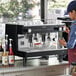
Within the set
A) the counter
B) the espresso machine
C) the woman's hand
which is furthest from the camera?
the woman's hand

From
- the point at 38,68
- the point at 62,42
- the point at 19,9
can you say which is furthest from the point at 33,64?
the point at 19,9

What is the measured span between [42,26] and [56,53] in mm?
364

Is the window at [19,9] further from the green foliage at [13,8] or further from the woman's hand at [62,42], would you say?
the woman's hand at [62,42]

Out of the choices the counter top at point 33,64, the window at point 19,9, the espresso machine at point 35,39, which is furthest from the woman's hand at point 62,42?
the window at point 19,9

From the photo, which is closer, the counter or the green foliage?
the counter

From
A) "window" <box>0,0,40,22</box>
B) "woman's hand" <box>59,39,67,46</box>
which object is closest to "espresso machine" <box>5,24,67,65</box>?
"woman's hand" <box>59,39,67,46</box>

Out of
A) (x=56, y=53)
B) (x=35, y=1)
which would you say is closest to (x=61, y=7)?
(x=35, y=1)

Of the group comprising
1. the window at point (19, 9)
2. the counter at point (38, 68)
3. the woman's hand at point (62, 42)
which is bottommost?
the counter at point (38, 68)

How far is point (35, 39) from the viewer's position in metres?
2.74

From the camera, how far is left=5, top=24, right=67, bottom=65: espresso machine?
256 cm

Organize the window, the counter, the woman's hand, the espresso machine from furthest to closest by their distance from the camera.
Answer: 1. the window
2. the woman's hand
3. the espresso machine
4. the counter

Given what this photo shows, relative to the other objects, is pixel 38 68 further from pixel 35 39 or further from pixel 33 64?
pixel 35 39

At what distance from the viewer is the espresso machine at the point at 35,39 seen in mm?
2564

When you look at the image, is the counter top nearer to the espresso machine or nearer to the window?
the espresso machine
